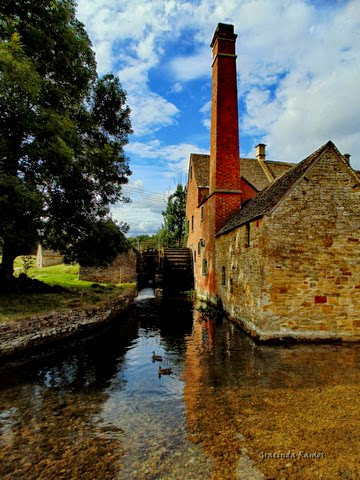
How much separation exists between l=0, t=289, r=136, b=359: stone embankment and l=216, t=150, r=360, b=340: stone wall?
20.2 feet

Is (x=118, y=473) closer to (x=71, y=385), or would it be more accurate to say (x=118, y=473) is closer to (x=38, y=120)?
(x=71, y=385)

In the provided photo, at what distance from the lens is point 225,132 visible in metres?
15.8

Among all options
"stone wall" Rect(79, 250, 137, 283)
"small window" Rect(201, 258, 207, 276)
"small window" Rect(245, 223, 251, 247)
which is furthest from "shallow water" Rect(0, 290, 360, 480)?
"stone wall" Rect(79, 250, 137, 283)

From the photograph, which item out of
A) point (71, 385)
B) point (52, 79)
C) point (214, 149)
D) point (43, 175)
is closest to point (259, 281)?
point (71, 385)

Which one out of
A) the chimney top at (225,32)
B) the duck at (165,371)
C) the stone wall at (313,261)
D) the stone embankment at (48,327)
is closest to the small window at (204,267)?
the stone embankment at (48,327)

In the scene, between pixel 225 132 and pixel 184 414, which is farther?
pixel 225 132

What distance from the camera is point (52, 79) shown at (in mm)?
12539

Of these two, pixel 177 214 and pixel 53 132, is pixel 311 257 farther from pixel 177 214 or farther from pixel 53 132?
pixel 177 214

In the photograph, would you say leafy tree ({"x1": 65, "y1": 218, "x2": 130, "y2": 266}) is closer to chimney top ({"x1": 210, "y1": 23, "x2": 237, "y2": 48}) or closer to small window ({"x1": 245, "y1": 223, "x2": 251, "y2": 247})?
small window ({"x1": 245, "y1": 223, "x2": 251, "y2": 247})

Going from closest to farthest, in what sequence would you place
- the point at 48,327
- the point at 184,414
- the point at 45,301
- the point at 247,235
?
the point at 184,414 < the point at 48,327 < the point at 247,235 < the point at 45,301

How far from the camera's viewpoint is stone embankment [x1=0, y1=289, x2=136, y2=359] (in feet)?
26.1

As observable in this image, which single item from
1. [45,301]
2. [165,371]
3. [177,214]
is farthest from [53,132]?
[177,214]

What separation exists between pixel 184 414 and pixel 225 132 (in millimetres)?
14192

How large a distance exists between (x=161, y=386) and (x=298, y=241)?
5.93m
